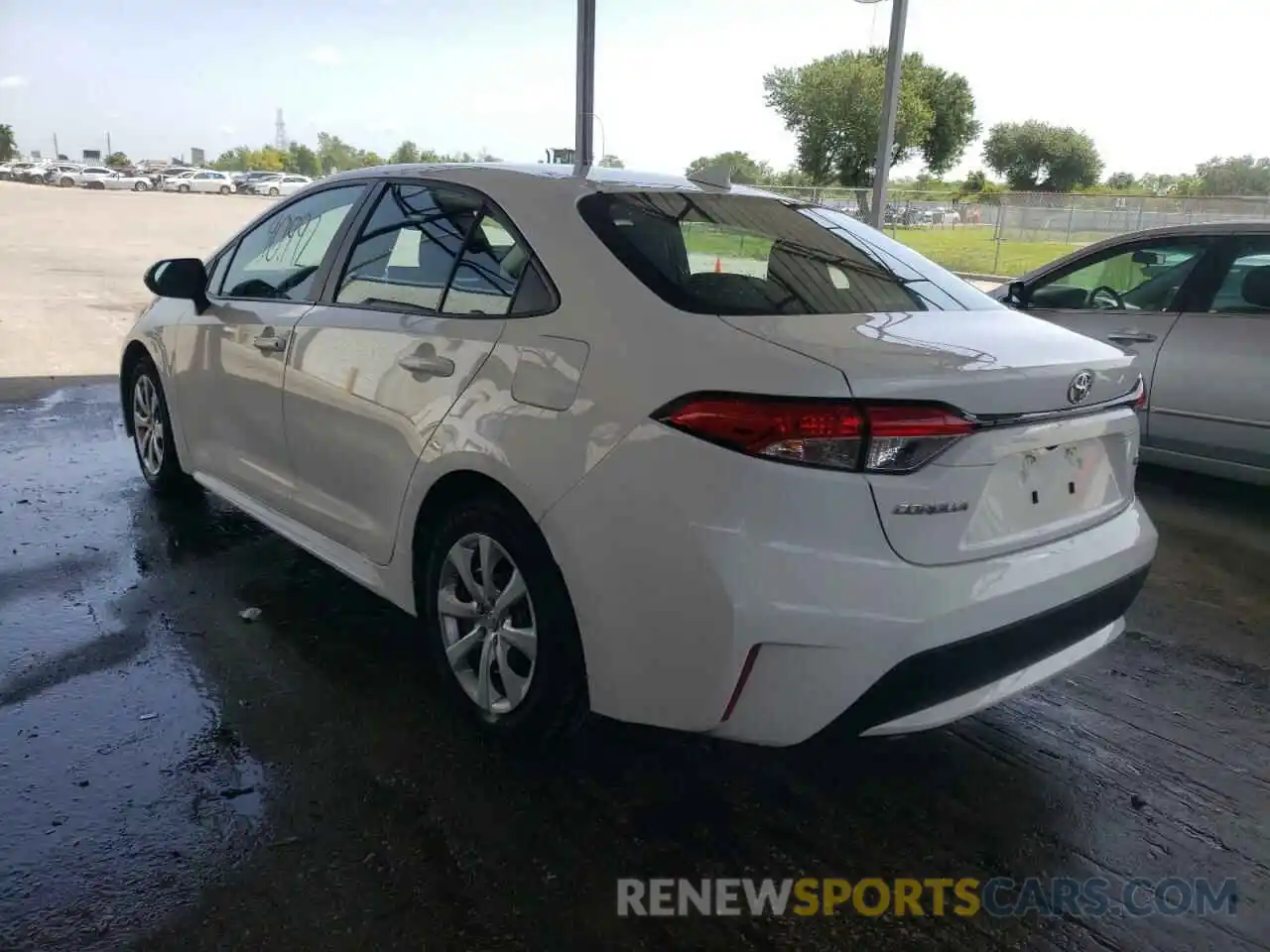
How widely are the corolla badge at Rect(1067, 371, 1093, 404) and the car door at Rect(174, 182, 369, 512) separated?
241 cm

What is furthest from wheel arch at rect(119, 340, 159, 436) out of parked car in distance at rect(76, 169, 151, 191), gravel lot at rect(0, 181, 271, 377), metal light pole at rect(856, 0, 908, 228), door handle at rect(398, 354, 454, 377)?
parked car in distance at rect(76, 169, 151, 191)

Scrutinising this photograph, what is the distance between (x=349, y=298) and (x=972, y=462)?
211 cm

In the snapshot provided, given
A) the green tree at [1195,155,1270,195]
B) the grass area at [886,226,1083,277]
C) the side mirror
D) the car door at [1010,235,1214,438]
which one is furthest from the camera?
the green tree at [1195,155,1270,195]

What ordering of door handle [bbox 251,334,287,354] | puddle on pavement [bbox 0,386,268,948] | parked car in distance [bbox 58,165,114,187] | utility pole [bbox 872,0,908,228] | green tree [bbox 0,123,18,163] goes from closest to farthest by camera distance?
puddle on pavement [bbox 0,386,268,948] < door handle [bbox 251,334,287,354] < utility pole [bbox 872,0,908,228] < parked car in distance [bbox 58,165,114,187] < green tree [bbox 0,123,18,163]

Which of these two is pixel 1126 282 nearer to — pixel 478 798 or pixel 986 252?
pixel 478 798

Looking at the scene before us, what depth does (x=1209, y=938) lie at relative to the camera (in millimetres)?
2246

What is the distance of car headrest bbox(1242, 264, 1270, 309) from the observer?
5.18 metres

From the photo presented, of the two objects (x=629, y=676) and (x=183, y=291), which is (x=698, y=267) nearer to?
(x=629, y=676)

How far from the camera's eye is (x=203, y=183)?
6009cm

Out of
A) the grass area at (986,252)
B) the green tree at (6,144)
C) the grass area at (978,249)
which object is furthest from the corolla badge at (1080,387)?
the green tree at (6,144)

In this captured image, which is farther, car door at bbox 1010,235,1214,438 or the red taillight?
car door at bbox 1010,235,1214,438

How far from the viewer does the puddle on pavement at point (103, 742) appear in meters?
2.28

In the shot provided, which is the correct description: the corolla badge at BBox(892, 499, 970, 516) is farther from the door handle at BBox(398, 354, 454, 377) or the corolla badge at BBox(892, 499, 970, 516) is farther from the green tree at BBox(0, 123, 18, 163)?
the green tree at BBox(0, 123, 18, 163)

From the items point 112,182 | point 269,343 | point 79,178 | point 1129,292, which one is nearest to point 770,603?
point 269,343
